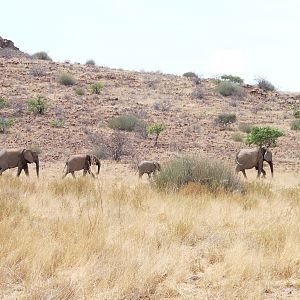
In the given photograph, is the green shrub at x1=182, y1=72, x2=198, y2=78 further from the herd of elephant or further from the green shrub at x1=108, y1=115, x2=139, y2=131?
the herd of elephant

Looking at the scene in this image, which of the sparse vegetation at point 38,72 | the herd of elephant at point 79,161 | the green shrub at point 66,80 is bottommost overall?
the herd of elephant at point 79,161

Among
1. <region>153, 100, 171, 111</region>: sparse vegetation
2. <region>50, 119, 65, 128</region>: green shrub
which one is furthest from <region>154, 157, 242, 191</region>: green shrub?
<region>153, 100, 171, 111</region>: sparse vegetation

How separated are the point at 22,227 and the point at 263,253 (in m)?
2.62

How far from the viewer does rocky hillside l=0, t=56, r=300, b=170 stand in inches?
1054

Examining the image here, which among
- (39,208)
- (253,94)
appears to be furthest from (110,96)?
(39,208)

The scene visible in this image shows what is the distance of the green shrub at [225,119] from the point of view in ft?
109

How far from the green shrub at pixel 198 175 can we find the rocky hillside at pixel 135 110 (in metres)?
13.6

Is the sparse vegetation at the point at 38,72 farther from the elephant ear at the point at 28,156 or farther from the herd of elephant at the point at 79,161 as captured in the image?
the elephant ear at the point at 28,156

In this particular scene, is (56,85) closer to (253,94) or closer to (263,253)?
(253,94)

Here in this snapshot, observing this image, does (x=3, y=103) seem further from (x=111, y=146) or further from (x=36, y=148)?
(x=111, y=146)

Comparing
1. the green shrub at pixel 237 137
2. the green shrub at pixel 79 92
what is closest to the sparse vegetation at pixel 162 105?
the green shrub at pixel 79 92

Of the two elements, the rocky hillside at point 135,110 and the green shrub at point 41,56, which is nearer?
the rocky hillside at point 135,110

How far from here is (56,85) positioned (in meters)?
37.5

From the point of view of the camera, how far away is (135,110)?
34.1 metres
